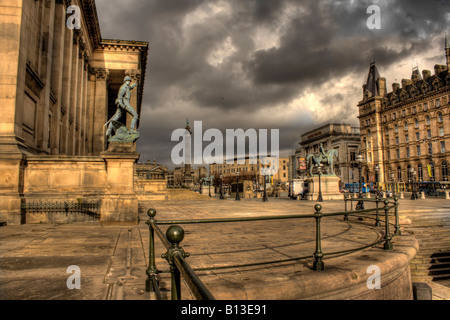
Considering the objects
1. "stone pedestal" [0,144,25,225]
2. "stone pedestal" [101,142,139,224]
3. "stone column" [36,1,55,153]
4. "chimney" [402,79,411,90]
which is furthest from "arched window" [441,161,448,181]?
"stone pedestal" [0,144,25,225]

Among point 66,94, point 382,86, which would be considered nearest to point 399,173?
point 382,86

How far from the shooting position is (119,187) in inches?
430

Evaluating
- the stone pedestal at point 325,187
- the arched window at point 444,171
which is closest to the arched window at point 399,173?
the arched window at point 444,171

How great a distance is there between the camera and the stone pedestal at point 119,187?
1059cm

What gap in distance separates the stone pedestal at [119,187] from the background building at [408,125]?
209 ft

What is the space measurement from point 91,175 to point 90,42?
27.7m

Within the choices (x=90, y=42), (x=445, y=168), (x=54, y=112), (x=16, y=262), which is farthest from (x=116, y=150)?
(x=445, y=168)

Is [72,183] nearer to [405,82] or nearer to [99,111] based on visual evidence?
[99,111]

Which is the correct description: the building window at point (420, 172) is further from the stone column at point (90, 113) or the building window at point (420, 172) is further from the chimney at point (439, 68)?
the stone column at point (90, 113)

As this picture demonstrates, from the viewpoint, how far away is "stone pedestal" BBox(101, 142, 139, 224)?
34.8 ft

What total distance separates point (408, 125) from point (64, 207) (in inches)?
3312

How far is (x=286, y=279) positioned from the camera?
4270 millimetres

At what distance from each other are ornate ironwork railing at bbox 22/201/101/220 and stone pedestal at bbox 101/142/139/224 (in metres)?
1.27
